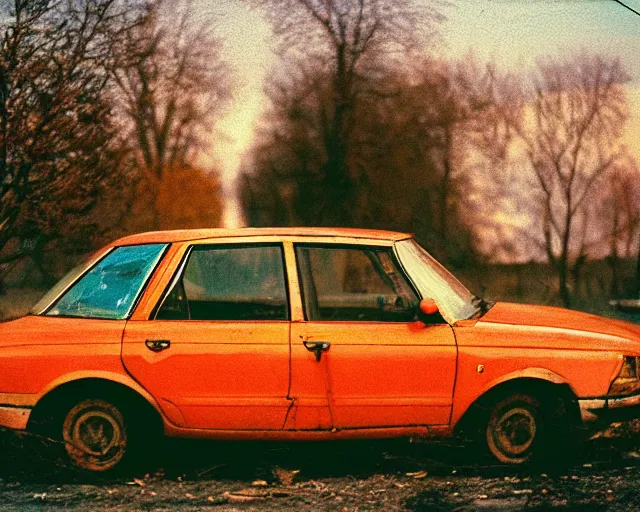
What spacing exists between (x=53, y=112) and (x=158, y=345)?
866 centimetres

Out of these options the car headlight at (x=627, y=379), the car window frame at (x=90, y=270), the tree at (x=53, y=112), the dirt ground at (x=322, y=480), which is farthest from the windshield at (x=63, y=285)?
the tree at (x=53, y=112)

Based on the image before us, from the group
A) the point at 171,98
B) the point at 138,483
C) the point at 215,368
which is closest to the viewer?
the point at 138,483

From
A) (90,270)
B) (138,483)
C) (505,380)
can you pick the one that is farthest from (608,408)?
(90,270)

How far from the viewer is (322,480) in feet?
19.1

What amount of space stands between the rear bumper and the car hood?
2.81 metres

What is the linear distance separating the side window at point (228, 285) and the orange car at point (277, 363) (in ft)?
0.05

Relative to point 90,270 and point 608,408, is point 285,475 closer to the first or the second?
point 90,270

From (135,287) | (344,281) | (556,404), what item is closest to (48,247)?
(344,281)

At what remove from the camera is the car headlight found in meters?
6.13

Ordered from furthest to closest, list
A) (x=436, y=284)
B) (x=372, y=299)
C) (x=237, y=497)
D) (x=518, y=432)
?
1. (x=372, y=299)
2. (x=436, y=284)
3. (x=518, y=432)
4. (x=237, y=497)

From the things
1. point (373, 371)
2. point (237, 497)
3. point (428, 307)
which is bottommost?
point (237, 497)

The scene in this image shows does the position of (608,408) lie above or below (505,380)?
below

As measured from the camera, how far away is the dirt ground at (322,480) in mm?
5332

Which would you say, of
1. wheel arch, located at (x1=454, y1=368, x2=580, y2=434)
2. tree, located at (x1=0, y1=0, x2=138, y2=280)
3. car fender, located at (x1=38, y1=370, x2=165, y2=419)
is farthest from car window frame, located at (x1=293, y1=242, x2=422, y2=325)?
tree, located at (x1=0, y1=0, x2=138, y2=280)
